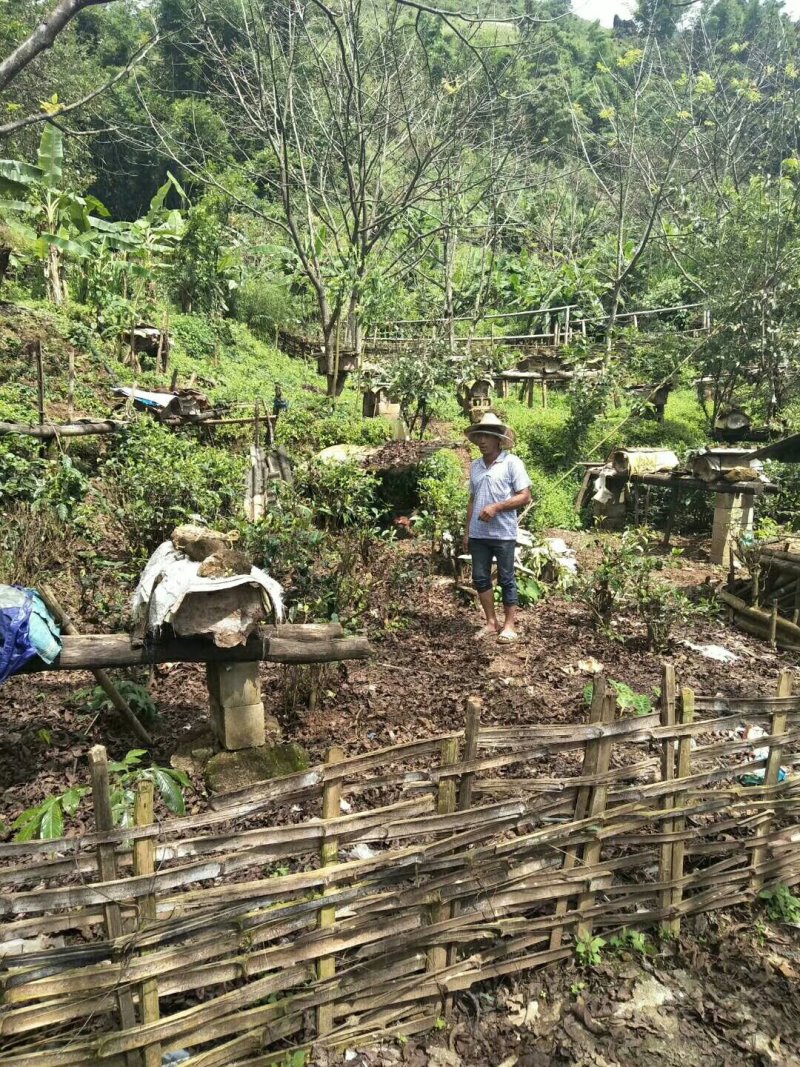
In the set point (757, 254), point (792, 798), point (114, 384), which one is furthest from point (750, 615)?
point (757, 254)

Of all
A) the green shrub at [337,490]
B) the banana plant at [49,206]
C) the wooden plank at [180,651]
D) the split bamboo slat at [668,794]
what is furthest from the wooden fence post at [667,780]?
the banana plant at [49,206]

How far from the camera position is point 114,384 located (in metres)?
10.2

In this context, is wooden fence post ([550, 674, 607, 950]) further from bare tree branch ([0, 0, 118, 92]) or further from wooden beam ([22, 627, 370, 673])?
bare tree branch ([0, 0, 118, 92])

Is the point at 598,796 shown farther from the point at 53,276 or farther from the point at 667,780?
the point at 53,276

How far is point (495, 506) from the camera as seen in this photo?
4715 mm

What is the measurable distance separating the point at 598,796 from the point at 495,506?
8.13 ft

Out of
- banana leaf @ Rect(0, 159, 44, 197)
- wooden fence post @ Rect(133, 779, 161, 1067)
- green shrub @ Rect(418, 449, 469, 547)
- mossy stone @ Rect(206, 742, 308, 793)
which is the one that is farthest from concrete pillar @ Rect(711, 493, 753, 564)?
banana leaf @ Rect(0, 159, 44, 197)

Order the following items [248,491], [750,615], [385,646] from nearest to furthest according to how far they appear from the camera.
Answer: [385,646]
[750,615]
[248,491]

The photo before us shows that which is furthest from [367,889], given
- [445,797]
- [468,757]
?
[468,757]

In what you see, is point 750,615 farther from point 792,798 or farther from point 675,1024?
point 675,1024

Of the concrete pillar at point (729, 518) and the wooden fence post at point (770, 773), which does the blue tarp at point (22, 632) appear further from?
the concrete pillar at point (729, 518)

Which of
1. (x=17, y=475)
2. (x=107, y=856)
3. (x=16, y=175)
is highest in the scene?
(x=16, y=175)

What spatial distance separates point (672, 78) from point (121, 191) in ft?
66.3

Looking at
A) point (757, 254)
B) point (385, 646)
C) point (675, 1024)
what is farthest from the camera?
point (757, 254)
